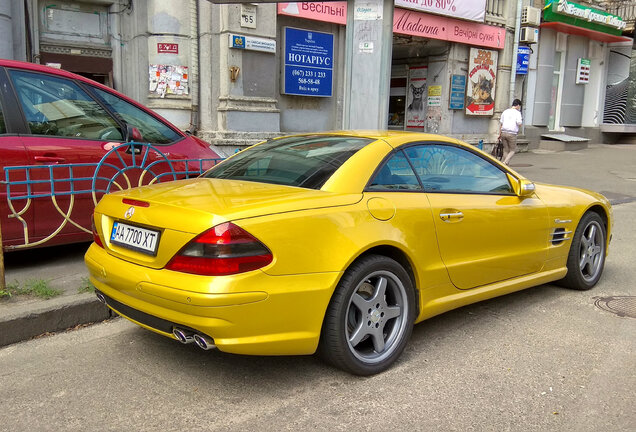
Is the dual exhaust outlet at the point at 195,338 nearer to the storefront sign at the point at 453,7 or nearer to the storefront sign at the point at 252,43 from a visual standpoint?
the storefront sign at the point at 252,43

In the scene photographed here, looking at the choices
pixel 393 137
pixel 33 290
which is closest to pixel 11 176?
pixel 33 290

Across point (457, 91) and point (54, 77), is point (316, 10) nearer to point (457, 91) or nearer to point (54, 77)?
point (457, 91)

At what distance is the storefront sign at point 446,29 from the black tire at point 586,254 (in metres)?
9.19

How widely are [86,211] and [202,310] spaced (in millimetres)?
2833

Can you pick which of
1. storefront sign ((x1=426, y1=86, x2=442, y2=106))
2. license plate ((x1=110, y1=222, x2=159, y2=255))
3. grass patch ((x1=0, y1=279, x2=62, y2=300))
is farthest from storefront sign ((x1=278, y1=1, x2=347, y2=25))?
license plate ((x1=110, y1=222, x2=159, y2=255))

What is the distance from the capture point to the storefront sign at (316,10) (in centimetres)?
1155

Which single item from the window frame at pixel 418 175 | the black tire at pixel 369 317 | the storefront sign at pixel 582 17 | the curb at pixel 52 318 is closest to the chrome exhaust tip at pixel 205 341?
the black tire at pixel 369 317

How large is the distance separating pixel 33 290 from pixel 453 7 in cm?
1330

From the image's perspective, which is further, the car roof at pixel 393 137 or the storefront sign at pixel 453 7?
the storefront sign at pixel 453 7

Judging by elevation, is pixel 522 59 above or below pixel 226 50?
above

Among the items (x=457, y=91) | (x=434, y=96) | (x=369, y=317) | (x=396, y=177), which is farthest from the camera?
(x=434, y=96)

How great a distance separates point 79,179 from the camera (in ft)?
15.9

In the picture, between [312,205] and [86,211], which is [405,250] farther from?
[86,211]

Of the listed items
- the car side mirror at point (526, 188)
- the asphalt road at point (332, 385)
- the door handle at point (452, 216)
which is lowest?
the asphalt road at point (332, 385)
